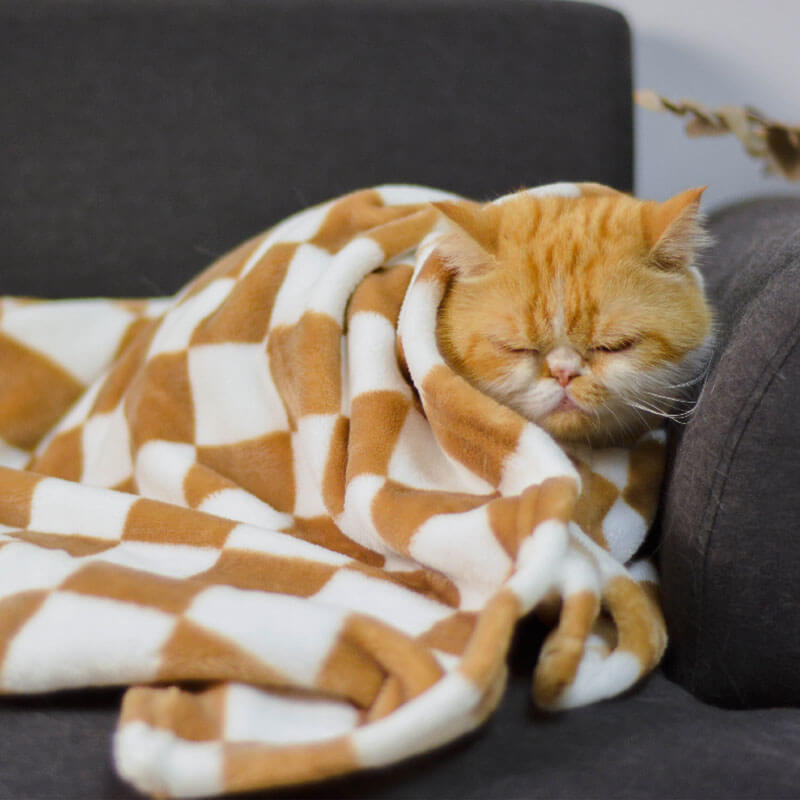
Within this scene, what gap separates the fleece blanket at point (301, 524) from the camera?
0.69m

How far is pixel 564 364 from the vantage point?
0.90m

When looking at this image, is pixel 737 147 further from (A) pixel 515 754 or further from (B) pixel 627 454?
(A) pixel 515 754

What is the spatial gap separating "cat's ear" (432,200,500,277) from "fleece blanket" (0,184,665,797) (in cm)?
3

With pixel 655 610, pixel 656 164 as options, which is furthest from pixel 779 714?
pixel 656 164

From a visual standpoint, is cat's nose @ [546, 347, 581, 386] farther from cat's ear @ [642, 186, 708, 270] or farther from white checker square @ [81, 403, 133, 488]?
white checker square @ [81, 403, 133, 488]

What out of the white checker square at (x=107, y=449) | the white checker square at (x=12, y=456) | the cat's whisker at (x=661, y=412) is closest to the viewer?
the cat's whisker at (x=661, y=412)

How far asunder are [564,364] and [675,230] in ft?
0.63

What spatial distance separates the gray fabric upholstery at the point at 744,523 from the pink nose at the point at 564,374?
136 mm

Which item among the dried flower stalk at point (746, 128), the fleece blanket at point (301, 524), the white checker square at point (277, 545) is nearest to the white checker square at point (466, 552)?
the fleece blanket at point (301, 524)

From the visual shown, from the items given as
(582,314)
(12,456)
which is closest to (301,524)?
(582,314)

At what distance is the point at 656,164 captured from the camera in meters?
1.83

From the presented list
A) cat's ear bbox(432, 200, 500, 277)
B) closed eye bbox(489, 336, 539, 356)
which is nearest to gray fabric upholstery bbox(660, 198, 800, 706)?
closed eye bbox(489, 336, 539, 356)

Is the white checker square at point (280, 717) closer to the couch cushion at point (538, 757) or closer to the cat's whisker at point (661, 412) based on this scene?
the couch cushion at point (538, 757)

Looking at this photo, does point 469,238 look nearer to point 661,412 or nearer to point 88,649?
point 661,412
